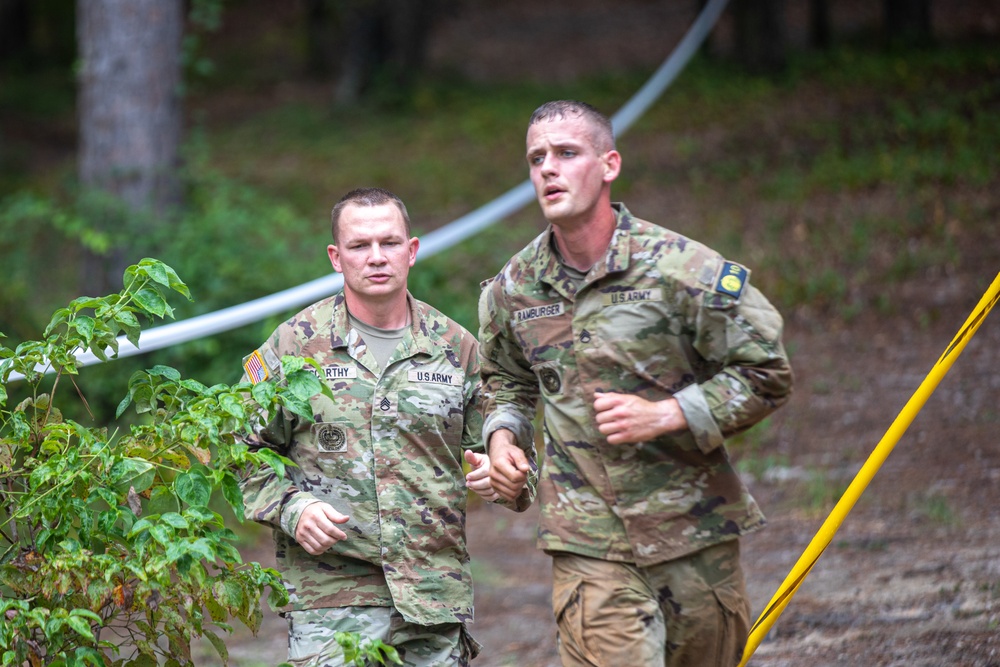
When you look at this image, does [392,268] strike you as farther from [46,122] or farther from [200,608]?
[46,122]

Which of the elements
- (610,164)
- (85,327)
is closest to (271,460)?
(85,327)

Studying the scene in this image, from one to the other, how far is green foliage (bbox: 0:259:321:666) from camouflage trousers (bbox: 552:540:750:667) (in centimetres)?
86

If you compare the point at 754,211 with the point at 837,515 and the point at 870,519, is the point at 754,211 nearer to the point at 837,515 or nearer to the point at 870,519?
the point at 870,519

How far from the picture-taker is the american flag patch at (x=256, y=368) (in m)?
3.72

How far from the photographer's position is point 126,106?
31.4 ft

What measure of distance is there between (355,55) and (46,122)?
7072 mm

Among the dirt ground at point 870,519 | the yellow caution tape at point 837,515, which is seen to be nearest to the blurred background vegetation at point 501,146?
the dirt ground at point 870,519

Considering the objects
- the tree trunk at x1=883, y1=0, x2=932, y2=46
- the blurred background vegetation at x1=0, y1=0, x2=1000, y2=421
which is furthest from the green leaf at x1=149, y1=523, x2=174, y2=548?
the tree trunk at x1=883, y1=0, x2=932, y2=46

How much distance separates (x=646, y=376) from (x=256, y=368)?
4.04 feet

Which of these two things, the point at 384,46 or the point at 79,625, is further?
the point at 384,46

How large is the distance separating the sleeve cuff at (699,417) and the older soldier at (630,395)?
0.12ft

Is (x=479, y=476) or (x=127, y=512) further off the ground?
(x=127, y=512)

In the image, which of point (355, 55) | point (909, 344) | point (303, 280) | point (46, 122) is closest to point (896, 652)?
point (909, 344)

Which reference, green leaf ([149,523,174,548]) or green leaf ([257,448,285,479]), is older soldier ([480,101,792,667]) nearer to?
green leaf ([257,448,285,479])
